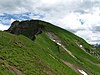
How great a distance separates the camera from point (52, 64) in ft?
456

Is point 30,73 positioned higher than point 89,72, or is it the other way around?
point 30,73

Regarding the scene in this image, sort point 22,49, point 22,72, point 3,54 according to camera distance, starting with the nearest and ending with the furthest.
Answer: point 22,72
point 3,54
point 22,49

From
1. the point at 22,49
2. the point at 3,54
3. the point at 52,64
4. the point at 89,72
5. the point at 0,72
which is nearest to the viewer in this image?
the point at 0,72

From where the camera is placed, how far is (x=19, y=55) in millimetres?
118500

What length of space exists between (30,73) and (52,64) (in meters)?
37.1

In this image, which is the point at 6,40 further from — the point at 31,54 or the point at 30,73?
the point at 30,73

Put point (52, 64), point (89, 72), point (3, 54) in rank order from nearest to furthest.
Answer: point (3, 54) → point (52, 64) → point (89, 72)

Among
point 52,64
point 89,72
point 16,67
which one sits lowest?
point 89,72

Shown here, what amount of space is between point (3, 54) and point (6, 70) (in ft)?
57.2

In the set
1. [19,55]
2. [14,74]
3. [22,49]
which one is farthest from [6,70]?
[22,49]

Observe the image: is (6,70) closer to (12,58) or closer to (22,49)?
(12,58)

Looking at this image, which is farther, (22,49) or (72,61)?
(72,61)

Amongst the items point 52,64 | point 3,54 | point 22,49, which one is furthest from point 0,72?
point 52,64

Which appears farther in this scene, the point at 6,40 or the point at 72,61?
the point at 72,61
